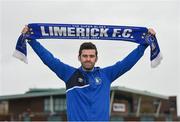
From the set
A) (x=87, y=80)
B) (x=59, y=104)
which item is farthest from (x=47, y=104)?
(x=87, y=80)

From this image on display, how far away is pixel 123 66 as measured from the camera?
631cm

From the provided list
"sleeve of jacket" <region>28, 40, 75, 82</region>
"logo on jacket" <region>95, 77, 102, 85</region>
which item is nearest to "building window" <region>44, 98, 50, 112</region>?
"sleeve of jacket" <region>28, 40, 75, 82</region>

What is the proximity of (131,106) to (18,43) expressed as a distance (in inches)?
2911

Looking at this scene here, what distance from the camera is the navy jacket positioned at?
5.90 m

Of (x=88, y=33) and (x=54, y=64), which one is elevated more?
(x=88, y=33)

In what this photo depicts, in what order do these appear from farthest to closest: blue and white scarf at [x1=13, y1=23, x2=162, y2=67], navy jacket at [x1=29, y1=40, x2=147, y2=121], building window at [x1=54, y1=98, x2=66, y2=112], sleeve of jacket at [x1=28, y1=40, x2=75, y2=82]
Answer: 1. building window at [x1=54, y1=98, x2=66, y2=112]
2. blue and white scarf at [x1=13, y1=23, x2=162, y2=67]
3. sleeve of jacket at [x1=28, y1=40, x2=75, y2=82]
4. navy jacket at [x1=29, y1=40, x2=147, y2=121]

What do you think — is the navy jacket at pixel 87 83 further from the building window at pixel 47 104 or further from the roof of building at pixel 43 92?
the building window at pixel 47 104

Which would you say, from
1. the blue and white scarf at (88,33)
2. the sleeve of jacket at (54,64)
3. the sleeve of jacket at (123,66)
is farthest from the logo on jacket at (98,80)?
the blue and white scarf at (88,33)

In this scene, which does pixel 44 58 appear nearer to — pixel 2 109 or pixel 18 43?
pixel 18 43

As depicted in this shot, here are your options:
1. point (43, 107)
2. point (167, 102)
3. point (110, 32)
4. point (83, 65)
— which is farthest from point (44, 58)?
point (167, 102)

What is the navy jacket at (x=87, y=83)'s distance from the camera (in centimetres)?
590

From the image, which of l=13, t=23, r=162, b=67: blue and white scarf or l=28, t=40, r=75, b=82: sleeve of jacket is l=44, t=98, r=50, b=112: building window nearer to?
l=13, t=23, r=162, b=67: blue and white scarf

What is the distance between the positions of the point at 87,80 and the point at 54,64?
448mm

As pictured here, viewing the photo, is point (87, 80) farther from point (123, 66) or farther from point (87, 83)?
point (123, 66)
